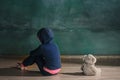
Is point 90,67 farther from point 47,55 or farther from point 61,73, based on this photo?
point 47,55

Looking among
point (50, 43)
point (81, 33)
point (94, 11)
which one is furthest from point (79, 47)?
point (50, 43)

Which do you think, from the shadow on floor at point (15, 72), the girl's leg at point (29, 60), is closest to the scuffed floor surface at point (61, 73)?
the shadow on floor at point (15, 72)

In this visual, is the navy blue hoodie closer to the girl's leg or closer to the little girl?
the little girl

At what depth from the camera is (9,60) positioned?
428cm

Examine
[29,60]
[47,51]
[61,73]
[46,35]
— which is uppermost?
[46,35]

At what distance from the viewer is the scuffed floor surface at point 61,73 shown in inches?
137

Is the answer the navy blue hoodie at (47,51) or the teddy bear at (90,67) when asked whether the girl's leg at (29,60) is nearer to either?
the navy blue hoodie at (47,51)

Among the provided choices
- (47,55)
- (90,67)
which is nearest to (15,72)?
(47,55)

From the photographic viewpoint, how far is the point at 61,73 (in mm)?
3678

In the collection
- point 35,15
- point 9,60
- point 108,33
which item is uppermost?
point 35,15

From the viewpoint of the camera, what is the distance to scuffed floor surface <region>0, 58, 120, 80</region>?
137 inches

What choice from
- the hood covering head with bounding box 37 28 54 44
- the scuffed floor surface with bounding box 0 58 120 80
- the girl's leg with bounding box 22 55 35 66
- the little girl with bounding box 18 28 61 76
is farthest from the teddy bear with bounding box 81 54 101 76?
the girl's leg with bounding box 22 55 35 66

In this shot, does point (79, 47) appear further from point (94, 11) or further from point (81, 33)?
point (94, 11)

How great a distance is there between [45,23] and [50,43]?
898mm
